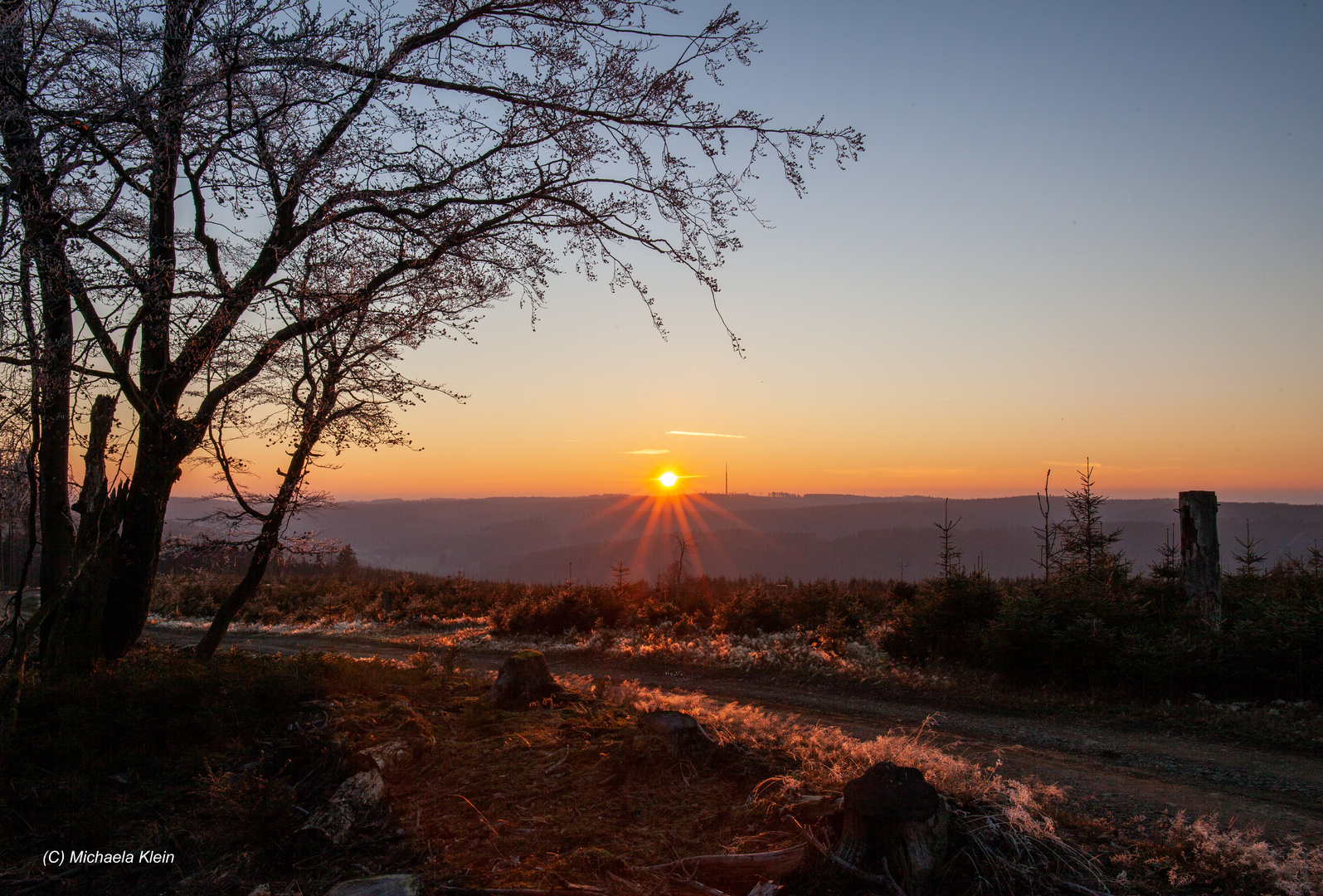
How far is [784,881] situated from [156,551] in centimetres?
710

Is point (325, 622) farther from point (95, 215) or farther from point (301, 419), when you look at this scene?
point (95, 215)

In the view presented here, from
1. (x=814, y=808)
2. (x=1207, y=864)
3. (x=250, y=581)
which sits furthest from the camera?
(x=250, y=581)

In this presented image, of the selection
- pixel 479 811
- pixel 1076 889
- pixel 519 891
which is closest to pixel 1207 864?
pixel 1076 889

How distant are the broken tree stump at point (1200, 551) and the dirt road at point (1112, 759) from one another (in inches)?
205

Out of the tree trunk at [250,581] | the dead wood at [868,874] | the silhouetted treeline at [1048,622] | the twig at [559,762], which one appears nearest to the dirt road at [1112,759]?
the silhouetted treeline at [1048,622]

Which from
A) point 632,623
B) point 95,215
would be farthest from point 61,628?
point 632,623

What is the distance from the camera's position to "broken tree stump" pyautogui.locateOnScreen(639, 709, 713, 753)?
5.06 meters

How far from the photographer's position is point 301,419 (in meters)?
7.94

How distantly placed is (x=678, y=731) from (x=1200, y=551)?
11176mm

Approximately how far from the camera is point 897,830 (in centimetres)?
342

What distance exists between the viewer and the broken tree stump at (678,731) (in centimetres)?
506

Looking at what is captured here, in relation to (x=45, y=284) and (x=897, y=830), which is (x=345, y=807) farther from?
(x=45, y=284)

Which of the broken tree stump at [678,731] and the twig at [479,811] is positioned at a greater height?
the broken tree stump at [678,731]

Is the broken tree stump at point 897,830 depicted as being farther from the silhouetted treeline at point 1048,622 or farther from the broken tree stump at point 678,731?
the silhouetted treeline at point 1048,622
